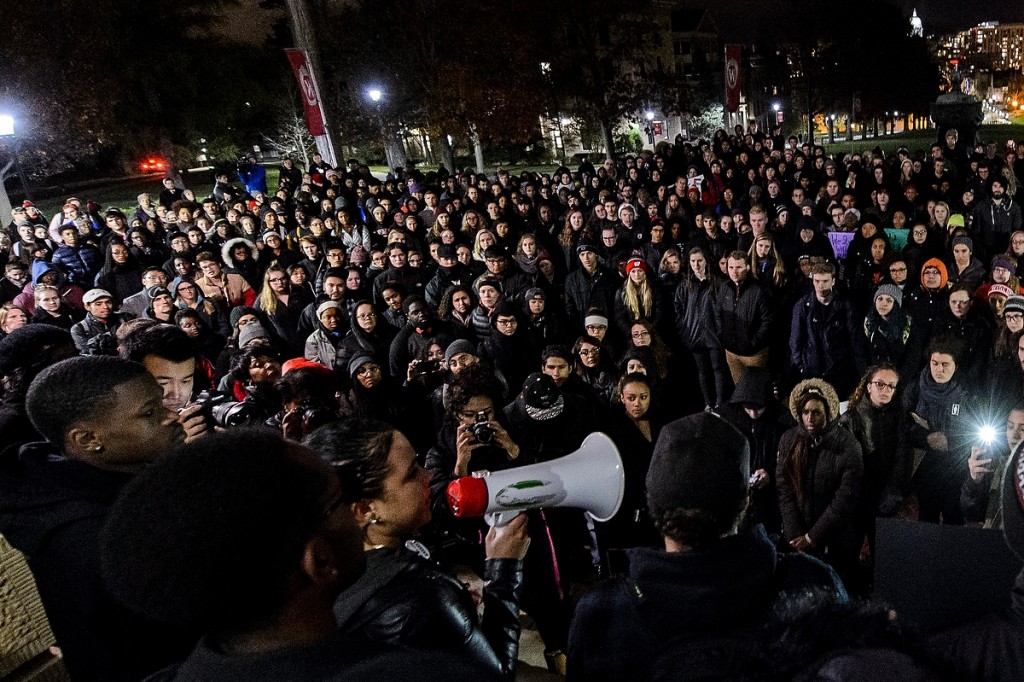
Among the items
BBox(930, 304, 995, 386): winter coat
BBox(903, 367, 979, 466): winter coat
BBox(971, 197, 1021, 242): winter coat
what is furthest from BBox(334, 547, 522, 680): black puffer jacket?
BBox(971, 197, 1021, 242): winter coat

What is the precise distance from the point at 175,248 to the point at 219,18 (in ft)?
92.1

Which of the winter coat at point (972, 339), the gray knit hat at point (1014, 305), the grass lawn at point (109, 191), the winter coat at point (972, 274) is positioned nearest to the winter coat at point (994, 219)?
the winter coat at point (972, 274)

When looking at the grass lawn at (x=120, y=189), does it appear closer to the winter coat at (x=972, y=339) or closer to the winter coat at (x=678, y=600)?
the winter coat at (x=972, y=339)

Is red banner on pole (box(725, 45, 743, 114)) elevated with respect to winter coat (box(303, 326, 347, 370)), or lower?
elevated

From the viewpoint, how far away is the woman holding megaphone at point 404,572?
1.50m

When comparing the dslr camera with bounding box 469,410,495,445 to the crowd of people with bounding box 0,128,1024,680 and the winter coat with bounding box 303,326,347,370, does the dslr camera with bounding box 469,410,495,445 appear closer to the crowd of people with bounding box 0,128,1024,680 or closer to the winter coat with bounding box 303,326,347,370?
the crowd of people with bounding box 0,128,1024,680

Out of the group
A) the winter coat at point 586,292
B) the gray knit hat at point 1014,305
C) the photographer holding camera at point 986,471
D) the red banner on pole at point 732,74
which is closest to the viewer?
the photographer holding camera at point 986,471

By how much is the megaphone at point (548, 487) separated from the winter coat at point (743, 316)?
356 cm

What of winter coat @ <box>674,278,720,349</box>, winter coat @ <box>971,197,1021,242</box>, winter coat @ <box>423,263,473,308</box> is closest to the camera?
winter coat @ <box>674,278,720,349</box>

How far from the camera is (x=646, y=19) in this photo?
2309 centimetres

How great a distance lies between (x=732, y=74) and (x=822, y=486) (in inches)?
662

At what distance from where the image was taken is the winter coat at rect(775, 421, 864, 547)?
11.1 feet

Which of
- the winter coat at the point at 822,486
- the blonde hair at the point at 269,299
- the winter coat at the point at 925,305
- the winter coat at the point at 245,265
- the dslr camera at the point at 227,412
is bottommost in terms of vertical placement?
the winter coat at the point at 822,486

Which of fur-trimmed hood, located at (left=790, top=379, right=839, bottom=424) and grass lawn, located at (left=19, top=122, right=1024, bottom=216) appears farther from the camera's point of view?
grass lawn, located at (left=19, top=122, right=1024, bottom=216)
